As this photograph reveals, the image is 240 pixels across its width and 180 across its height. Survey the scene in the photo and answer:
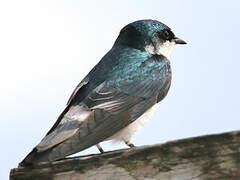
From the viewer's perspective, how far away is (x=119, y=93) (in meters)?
4.43

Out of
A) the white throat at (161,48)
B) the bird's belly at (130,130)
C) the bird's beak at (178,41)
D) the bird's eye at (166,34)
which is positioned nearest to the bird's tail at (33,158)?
the bird's belly at (130,130)

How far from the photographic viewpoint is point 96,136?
3592 mm

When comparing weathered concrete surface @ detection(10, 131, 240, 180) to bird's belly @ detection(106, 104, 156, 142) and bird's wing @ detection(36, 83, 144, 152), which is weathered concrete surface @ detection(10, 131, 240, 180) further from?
bird's belly @ detection(106, 104, 156, 142)

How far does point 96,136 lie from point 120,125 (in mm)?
443

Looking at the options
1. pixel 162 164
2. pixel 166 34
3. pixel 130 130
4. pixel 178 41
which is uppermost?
pixel 162 164

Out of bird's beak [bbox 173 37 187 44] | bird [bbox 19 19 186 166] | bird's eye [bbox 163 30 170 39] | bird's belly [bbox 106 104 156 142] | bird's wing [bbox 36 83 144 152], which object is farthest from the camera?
bird's beak [bbox 173 37 187 44]

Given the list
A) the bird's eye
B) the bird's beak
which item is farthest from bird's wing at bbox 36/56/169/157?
the bird's beak

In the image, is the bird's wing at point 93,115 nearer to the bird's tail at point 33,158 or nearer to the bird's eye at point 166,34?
the bird's tail at point 33,158

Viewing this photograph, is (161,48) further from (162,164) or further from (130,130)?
(162,164)

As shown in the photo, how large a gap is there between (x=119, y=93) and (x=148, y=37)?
1092 millimetres

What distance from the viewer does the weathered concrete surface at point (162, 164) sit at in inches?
82.6

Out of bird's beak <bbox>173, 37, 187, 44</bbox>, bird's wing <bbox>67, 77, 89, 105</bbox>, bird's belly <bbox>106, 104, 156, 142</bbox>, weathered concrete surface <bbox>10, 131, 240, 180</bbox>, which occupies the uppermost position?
weathered concrete surface <bbox>10, 131, 240, 180</bbox>

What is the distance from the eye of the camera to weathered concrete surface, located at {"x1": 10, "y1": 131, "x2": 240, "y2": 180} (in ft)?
6.88

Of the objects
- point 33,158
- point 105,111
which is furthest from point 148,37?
point 33,158
